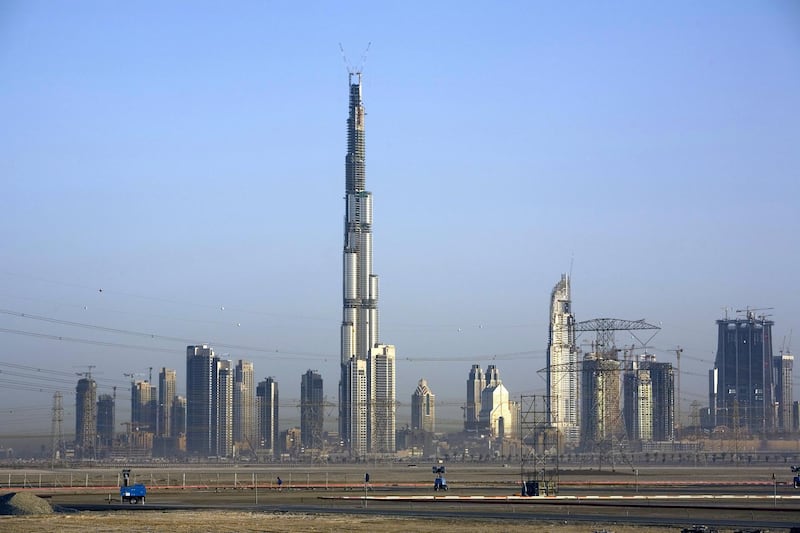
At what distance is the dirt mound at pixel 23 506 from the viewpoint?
8325 centimetres

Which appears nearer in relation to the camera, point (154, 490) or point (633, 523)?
point (633, 523)

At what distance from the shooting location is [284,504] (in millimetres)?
94812

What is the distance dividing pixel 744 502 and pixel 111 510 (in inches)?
1999

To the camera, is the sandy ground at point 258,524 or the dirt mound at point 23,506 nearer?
the sandy ground at point 258,524

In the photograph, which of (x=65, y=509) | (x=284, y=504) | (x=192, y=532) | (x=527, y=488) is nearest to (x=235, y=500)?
(x=284, y=504)

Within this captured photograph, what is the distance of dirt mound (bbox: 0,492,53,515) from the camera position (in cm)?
8325

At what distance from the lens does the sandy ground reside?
68750 mm

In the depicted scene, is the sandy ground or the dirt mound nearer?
the sandy ground

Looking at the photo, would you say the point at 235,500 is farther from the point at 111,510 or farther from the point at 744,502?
the point at 744,502

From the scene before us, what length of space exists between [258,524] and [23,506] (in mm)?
21261

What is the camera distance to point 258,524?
72875mm

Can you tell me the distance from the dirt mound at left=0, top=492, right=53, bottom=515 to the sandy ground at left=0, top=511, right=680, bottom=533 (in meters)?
2.47

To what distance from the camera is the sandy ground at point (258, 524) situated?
226 ft

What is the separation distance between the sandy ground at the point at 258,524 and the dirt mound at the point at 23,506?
2466 mm
